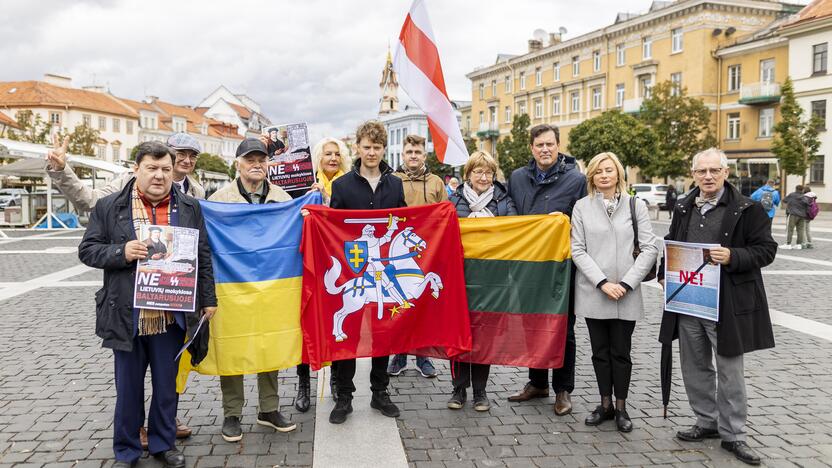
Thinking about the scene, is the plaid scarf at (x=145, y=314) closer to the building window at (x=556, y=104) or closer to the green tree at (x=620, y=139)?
the green tree at (x=620, y=139)

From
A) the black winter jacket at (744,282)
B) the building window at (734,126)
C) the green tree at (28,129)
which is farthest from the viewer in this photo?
the building window at (734,126)

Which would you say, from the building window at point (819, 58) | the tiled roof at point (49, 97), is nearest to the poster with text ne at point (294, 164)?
the building window at point (819, 58)

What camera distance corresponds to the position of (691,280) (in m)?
4.49

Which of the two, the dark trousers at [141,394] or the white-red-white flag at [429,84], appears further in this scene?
the white-red-white flag at [429,84]

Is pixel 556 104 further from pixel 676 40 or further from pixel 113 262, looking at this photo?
pixel 113 262

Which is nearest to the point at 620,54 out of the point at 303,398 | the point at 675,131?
the point at 675,131

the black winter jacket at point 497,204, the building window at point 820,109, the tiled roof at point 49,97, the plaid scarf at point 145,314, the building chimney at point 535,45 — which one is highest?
the building chimney at point 535,45

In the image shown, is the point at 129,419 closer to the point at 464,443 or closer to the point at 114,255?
the point at 114,255

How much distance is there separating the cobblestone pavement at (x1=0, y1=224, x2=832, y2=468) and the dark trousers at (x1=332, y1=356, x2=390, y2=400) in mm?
Answer: 336

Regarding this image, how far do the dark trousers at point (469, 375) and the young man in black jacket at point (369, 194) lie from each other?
0.59m

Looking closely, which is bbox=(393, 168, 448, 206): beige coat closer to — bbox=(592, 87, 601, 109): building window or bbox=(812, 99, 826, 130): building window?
bbox=(812, 99, 826, 130): building window

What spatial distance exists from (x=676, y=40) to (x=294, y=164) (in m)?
48.1

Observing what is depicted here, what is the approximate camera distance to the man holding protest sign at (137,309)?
3.95m

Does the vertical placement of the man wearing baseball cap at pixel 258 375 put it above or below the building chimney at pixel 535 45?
below
